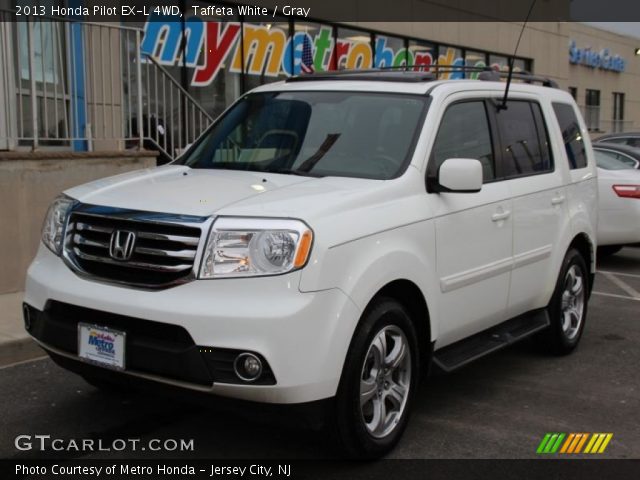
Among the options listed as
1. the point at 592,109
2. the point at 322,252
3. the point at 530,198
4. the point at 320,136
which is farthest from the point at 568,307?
the point at 592,109

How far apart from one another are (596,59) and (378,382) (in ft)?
96.4

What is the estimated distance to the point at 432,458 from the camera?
13.6ft

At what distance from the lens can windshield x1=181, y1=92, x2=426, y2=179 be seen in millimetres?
4547

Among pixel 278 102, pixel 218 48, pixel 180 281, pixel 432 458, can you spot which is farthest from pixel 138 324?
pixel 218 48

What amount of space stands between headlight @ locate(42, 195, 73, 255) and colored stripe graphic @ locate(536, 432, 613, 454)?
2.78 m

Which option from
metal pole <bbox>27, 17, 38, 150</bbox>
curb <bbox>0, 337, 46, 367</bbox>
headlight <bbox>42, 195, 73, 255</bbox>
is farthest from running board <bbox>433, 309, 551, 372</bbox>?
metal pole <bbox>27, 17, 38, 150</bbox>

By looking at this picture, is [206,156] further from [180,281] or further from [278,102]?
[180,281]

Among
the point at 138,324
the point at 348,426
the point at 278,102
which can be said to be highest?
the point at 278,102

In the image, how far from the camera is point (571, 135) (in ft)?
21.0

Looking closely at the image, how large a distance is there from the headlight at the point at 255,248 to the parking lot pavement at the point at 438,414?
26.0 inches

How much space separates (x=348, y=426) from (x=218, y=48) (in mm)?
10562

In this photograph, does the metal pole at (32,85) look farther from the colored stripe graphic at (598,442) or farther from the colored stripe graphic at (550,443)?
the colored stripe graphic at (598,442)

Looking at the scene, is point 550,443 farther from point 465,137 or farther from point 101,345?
point 101,345

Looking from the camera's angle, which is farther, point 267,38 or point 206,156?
point 267,38
